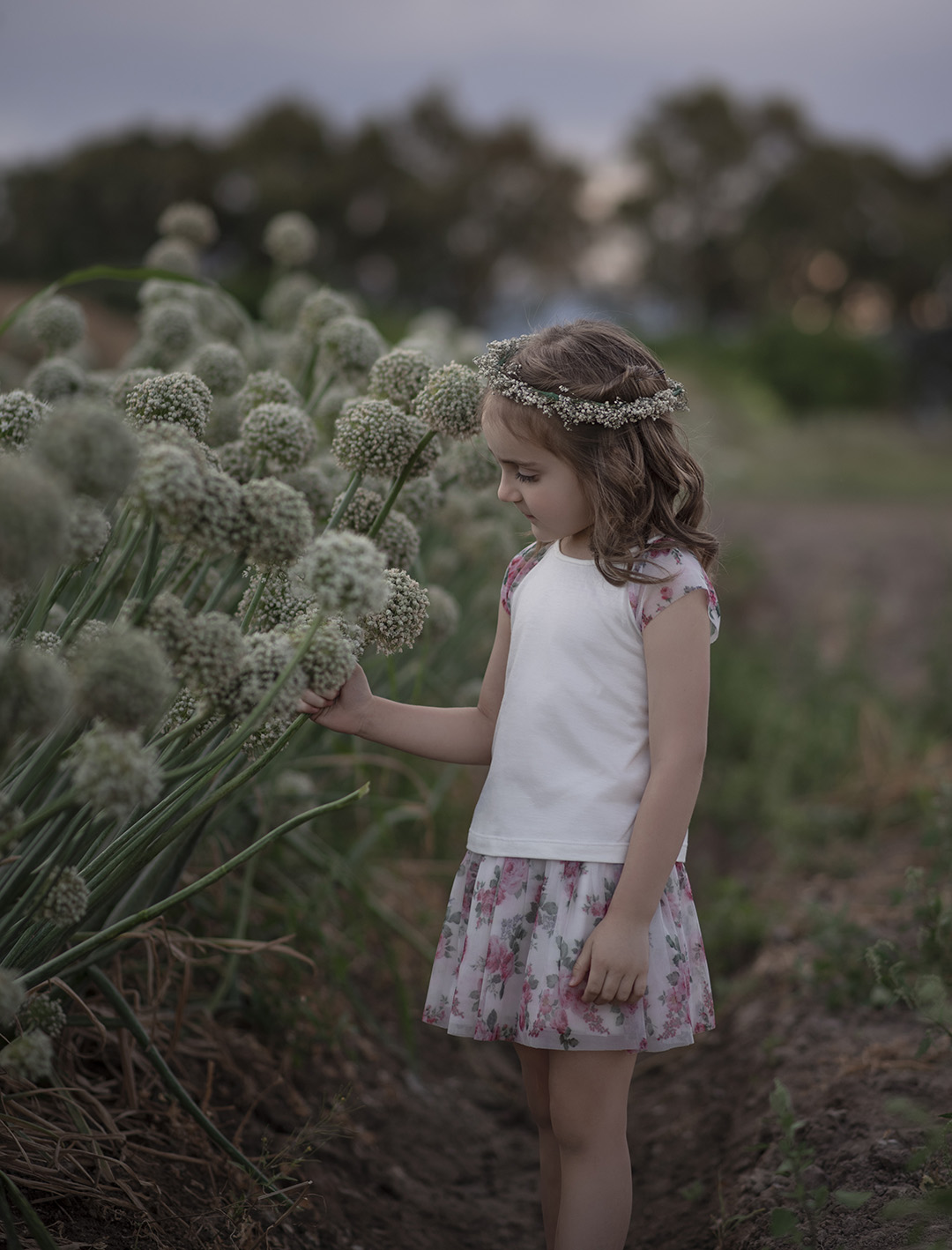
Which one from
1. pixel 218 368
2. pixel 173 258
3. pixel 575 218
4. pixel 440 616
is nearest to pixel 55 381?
pixel 218 368

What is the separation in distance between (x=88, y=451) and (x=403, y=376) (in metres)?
0.67

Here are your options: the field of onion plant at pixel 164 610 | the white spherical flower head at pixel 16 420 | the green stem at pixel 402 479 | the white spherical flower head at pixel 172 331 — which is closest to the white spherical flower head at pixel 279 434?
the field of onion plant at pixel 164 610

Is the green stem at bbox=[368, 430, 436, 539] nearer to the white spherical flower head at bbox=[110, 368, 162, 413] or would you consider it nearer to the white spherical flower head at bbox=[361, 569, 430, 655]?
the white spherical flower head at bbox=[361, 569, 430, 655]

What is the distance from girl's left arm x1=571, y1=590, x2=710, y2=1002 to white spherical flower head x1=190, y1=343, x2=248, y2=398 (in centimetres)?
83

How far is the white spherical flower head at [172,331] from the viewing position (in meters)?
2.03


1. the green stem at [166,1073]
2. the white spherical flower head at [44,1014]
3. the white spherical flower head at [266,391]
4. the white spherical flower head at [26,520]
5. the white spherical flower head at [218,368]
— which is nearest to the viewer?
the white spherical flower head at [26,520]

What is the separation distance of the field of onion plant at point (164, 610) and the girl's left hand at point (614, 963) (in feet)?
1.35

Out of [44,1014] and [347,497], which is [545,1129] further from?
[347,497]

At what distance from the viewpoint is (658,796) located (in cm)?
137

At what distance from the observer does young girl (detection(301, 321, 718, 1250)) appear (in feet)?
4.52

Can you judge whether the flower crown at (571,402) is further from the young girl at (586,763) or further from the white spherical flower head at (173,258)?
the white spherical flower head at (173,258)

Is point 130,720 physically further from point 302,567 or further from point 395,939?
point 395,939

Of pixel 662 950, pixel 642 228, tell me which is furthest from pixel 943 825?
pixel 642 228

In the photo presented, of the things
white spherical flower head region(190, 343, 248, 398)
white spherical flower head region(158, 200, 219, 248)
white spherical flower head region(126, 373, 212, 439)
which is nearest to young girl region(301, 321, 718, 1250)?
white spherical flower head region(126, 373, 212, 439)
